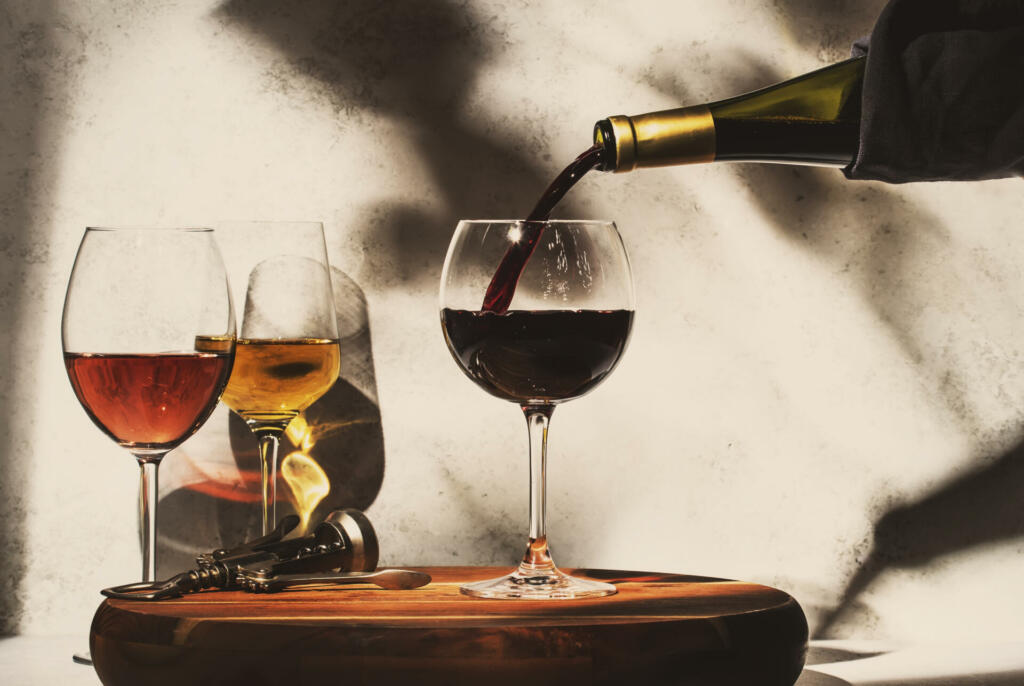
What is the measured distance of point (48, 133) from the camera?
137 cm

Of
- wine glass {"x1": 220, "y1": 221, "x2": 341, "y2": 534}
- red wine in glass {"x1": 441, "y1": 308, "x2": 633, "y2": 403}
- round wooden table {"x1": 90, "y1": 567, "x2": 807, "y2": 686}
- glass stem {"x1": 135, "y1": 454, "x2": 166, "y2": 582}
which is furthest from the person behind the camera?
wine glass {"x1": 220, "y1": 221, "x2": 341, "y2": 534}

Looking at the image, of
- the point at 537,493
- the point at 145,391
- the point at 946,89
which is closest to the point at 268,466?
the point at 145,391

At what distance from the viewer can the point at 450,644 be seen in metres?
0.83

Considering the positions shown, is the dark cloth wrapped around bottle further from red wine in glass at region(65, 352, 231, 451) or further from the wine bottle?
red wine in glass at region(65, 352, 231, 451)

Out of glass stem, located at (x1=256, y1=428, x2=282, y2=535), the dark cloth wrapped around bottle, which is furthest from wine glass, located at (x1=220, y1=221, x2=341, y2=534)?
the dark cloth wrapped around bottle

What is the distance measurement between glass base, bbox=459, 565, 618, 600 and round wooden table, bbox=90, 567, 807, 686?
4 cm

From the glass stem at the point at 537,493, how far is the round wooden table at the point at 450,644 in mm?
88

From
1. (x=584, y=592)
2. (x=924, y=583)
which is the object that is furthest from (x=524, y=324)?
(x=924, y=583)

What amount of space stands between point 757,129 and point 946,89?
185mm

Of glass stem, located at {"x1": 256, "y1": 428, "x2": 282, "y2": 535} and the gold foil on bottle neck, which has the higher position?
the gold foil on bottle neck

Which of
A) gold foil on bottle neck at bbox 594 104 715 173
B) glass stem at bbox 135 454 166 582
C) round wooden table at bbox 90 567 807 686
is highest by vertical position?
gold foil on bottle neck at bbox 594 104 715 173

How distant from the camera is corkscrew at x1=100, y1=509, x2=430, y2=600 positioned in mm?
1021

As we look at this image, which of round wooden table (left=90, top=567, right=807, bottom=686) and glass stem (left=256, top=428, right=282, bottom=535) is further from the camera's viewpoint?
glass stem (left=256, top=428, right=282, bottom=535)

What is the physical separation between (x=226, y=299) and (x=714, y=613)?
0.57 m
